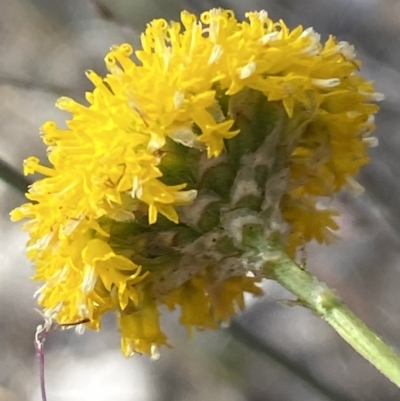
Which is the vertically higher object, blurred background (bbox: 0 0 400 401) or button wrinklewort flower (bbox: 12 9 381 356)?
button wrinklewort flower (bbox: 12 9 381 356)

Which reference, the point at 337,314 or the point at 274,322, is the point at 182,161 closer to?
the point at 337,314

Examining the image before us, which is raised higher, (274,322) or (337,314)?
(337,314)

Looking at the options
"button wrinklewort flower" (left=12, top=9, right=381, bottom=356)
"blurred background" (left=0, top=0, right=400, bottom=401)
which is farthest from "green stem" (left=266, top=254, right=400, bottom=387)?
"blurred background" (left=0, top=0, right=400, bottom=401)

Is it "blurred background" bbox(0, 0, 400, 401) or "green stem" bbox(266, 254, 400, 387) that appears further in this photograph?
"blurred background" bbox(0, 0, 400, 401)

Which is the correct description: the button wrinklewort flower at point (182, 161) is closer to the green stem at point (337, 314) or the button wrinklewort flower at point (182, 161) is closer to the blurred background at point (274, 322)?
the green stem at point (337, 314)

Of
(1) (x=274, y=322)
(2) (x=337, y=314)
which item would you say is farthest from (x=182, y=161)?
(1) (x=274, y=322)

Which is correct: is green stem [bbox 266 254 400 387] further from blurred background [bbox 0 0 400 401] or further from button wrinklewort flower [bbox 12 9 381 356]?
blurred background [bbox 0 0 400 401]

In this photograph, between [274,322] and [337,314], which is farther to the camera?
[274,322]
